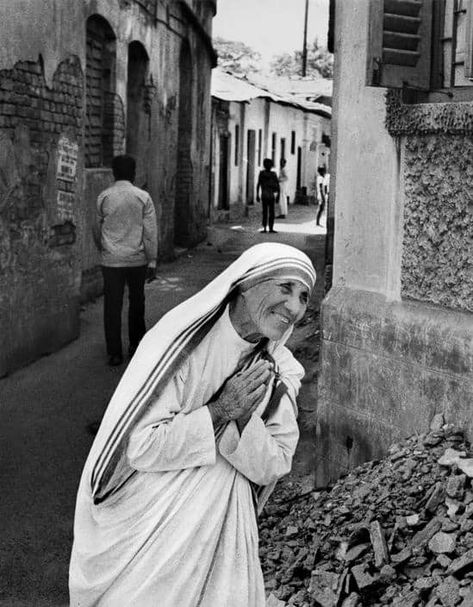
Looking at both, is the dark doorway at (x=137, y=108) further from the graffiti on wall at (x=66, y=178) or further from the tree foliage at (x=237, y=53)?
the tree foliage at (x=237, y=53)

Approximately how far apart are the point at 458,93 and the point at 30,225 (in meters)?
5.23

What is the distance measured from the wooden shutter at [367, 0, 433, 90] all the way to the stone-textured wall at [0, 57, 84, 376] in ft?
14.4

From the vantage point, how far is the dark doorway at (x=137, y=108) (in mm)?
16109

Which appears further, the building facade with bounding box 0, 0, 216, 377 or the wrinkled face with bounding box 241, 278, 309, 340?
the building facade with bounding box 0, 0, 216, 377

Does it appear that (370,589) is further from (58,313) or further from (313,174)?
(313,174)

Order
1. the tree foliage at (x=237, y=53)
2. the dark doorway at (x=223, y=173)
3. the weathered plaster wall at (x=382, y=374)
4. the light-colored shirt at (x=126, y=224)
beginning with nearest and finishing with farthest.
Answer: the weathered plaster wall at (x=382, y=374) → the light-colored shirt at (x=126, y=224) → the dark doorway at (x=223, y=173) → the tree foliage at (x=237, y=53)

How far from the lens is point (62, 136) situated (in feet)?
36.7

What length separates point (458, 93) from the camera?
6.05 meters

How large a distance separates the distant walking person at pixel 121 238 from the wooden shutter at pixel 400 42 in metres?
4.55

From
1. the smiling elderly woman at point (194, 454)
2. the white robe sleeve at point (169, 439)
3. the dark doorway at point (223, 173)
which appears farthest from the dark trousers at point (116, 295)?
the dark doorway at point (223, 173)

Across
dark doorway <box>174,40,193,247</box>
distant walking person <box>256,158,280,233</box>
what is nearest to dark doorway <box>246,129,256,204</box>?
distant walking person <box>256,158,280,233</box>

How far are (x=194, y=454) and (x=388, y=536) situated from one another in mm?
2281

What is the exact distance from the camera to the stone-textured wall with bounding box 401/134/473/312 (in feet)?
18.9

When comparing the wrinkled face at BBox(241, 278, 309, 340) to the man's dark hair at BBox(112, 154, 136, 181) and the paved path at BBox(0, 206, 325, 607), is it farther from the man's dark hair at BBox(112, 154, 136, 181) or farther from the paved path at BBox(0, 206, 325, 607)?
the man's dark hair at BBox(112, 154, 136, 181)
